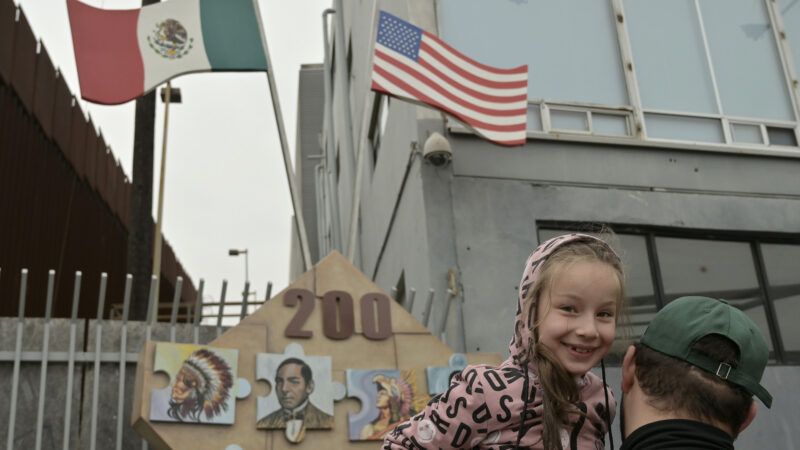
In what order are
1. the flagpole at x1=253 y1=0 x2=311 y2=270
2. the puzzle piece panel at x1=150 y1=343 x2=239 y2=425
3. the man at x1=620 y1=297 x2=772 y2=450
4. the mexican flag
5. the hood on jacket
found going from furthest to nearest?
the mexican flag
the flagpole at x1=253 y1=0 x2=311 y2=270
the puzzle piece panel at x1=150 y1=343 x2=239 y2=425
the hood on jacket
the man at x1=620 y1=297 x2=772 y2=450

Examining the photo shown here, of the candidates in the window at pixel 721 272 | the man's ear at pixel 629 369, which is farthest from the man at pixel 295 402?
the man's ear at pixel 629 369

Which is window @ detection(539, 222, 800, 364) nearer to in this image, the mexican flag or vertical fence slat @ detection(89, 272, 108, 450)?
the mexican flag

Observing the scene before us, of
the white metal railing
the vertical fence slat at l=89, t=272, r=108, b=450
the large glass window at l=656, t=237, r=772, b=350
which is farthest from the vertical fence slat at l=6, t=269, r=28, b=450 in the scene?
the large glass window at l=656, t=237, r=772, b=350

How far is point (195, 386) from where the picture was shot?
5.59m

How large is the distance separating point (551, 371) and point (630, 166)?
6.76 meters

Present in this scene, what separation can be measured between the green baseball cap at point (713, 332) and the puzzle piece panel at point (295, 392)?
3986mm

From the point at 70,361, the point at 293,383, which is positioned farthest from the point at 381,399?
the point at 70,361

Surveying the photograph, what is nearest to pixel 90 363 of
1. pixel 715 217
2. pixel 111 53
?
pixel 111 53

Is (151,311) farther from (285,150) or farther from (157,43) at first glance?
(157,43)

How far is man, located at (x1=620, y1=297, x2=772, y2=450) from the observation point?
2.06 m

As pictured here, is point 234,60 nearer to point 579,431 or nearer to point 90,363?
point 90,363

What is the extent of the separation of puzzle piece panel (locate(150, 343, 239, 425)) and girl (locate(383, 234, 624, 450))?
3270 millimetres

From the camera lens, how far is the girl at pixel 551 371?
2.40 meters

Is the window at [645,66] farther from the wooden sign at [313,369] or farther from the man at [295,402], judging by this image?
the man at [295,402]
